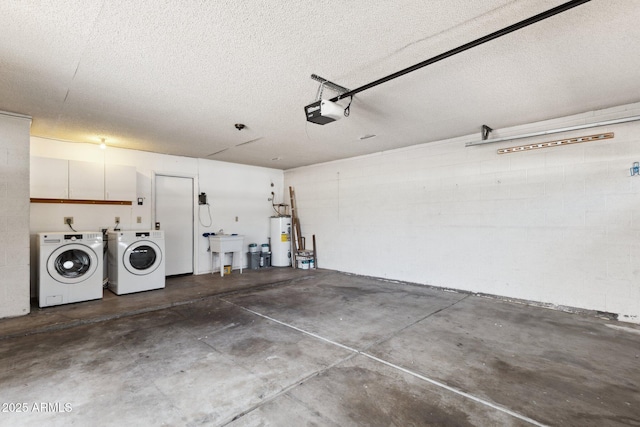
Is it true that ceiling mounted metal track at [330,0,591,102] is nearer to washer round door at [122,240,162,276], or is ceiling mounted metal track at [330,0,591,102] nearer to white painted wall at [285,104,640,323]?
white painted wall at [285,104,640,323]

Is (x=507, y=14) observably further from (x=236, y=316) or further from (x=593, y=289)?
(x=236, y=316)

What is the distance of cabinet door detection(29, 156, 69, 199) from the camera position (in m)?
4.46

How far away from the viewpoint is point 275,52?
2424 millimetres

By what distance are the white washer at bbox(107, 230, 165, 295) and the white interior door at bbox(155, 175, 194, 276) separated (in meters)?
Answer: 0.98

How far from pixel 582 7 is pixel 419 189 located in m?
3.74

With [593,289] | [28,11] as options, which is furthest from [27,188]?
[593,289]

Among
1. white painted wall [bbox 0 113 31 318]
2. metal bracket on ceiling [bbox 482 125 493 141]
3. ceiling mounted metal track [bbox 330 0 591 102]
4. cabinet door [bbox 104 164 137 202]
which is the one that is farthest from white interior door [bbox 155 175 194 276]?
metal bracket on ceiling [bbox 482 125 493 141]

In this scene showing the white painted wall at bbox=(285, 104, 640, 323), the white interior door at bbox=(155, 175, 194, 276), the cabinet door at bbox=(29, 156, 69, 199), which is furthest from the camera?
the white interior door at bbox=(155, 175, 194, 276)

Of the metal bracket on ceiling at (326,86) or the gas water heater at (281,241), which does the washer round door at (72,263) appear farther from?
the metal bracket on ceiling at (326,86)

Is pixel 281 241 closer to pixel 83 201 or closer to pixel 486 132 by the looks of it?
pixel 83 201

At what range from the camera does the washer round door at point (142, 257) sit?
475 centimetres

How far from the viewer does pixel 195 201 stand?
21.5ft

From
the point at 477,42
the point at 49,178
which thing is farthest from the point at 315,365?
the point at 49,178

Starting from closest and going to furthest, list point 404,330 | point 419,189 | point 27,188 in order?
point 404,330, point 27,188, point 419,189
